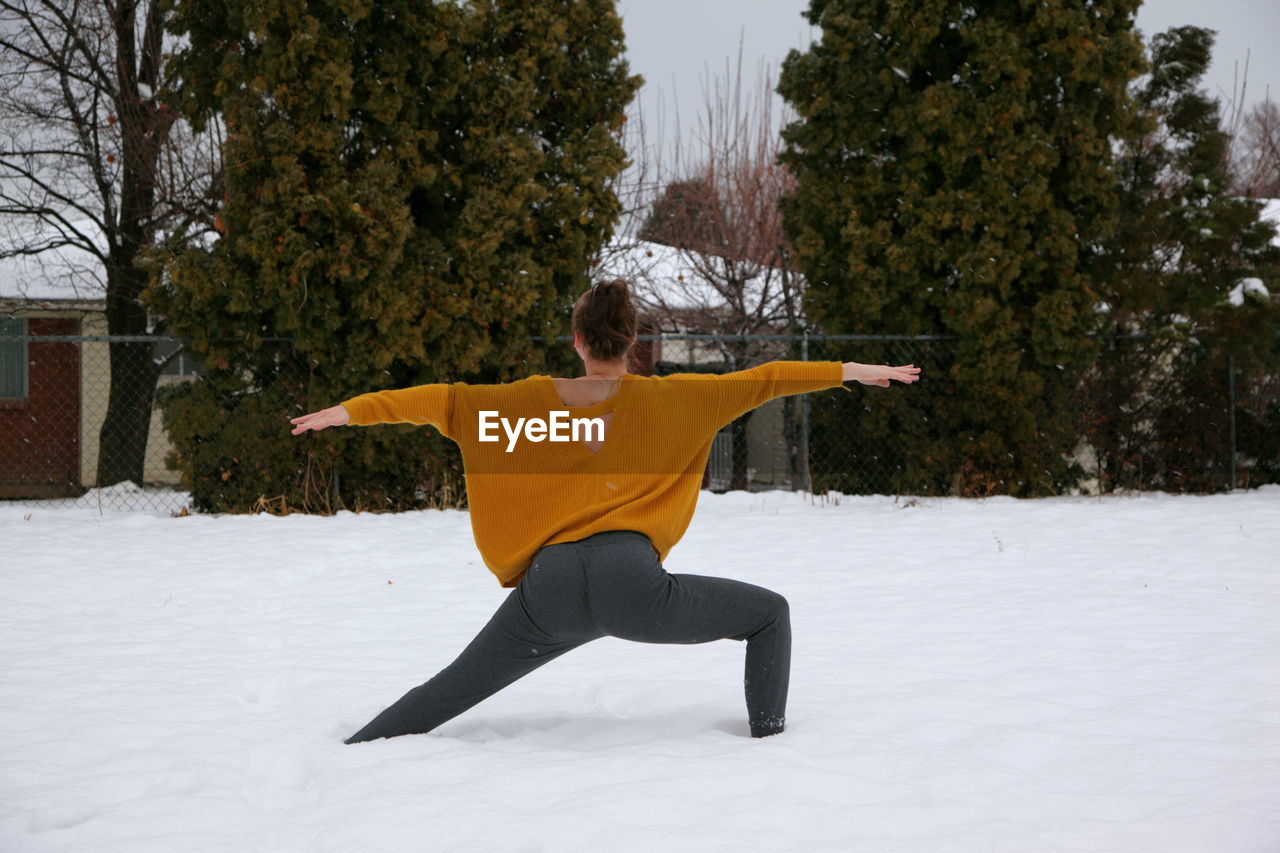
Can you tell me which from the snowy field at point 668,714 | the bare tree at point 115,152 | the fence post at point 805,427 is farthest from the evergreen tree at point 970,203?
the bare tree at point 115,152

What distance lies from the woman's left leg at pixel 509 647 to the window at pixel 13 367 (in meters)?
14.6

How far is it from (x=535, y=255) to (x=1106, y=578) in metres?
6.20

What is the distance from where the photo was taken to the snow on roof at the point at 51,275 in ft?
48.7

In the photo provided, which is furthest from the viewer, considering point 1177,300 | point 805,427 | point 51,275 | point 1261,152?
point 1261,152

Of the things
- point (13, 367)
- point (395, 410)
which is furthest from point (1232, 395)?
point (13, 367)

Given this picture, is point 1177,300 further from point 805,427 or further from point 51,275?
point 51,275

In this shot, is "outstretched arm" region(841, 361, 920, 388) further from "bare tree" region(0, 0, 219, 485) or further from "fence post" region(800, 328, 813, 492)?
"bare tree" region(0, 0, 219, 485)

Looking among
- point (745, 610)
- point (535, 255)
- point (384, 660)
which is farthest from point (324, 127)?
point (745, 610)

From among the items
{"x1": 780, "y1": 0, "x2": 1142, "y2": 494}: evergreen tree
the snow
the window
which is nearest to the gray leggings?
{"x1": 780, "y1": 0, "x2": 1142, "y2": 494}: evergreen tree

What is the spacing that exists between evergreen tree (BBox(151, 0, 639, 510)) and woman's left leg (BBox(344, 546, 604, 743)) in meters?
6.72

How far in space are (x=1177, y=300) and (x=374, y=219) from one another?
7994 millimetres

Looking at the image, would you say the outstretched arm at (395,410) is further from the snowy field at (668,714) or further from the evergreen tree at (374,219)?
the evergreen tree at (374,219)

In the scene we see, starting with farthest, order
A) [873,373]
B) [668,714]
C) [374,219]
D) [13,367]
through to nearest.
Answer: [13,367]
[374,219]
[668,714]
[873,373]

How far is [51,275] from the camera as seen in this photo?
53.0 feet
